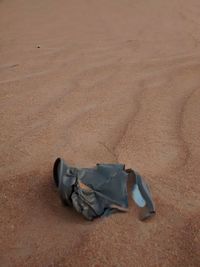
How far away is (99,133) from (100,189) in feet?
1.81

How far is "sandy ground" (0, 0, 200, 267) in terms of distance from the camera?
55.2 inches

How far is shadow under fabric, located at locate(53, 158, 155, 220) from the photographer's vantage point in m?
1.50

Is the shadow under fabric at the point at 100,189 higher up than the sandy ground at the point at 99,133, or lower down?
higher up

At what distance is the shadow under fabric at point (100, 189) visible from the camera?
1.50m

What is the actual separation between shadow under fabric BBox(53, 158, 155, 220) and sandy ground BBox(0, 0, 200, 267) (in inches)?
1.5

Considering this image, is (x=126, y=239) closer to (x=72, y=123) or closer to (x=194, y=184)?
(x=194, y=184)

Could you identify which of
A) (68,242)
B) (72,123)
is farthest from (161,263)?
(72,123)

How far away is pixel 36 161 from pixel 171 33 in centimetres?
269

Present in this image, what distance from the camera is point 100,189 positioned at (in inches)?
62.4

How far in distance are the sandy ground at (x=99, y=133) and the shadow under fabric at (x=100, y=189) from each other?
0.04m

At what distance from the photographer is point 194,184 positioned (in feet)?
5.59

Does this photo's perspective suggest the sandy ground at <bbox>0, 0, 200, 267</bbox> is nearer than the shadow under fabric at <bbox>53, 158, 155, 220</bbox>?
Yes

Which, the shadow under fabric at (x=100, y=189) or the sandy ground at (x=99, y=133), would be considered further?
the shadow under fabric at (x=100, y=189)

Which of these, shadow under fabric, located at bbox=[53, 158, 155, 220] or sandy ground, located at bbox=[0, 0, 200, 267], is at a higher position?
shadow under fabric, located at bbox=[53, 158, 155, 220]
